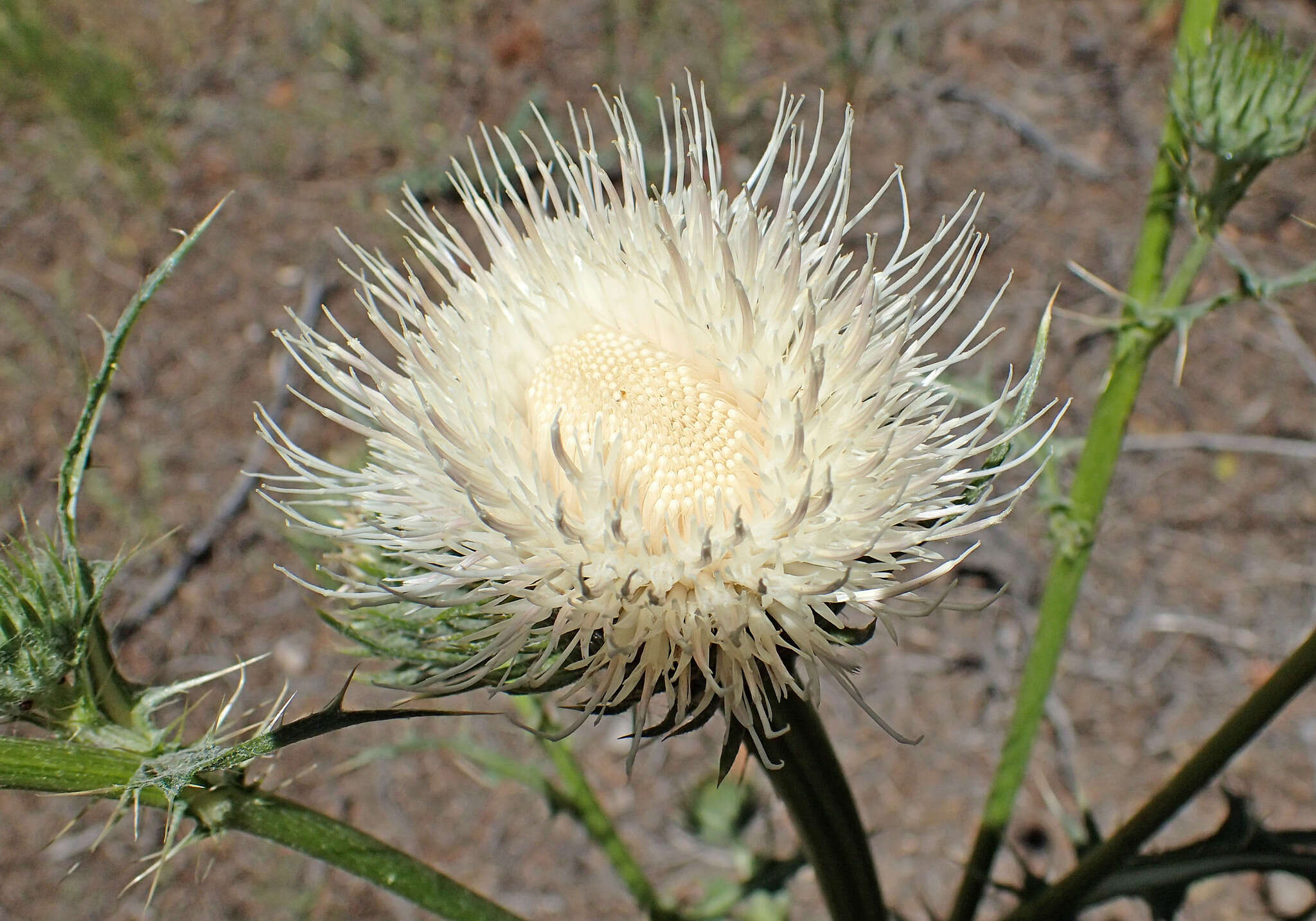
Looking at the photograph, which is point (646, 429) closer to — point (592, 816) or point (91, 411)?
point (91, 411)

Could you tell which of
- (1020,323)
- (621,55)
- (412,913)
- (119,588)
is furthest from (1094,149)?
(119,588)

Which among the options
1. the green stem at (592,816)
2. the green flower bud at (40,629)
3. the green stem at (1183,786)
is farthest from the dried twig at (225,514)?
the green stem at (1183,786)

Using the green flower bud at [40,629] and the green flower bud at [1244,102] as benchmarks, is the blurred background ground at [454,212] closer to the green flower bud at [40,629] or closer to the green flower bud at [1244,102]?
the green flower bud at [1244,102]

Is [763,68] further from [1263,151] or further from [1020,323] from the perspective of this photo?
[1263,151]

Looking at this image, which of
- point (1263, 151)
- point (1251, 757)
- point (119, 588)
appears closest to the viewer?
point (1263, 151)

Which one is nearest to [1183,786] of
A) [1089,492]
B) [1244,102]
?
[1089,492]
